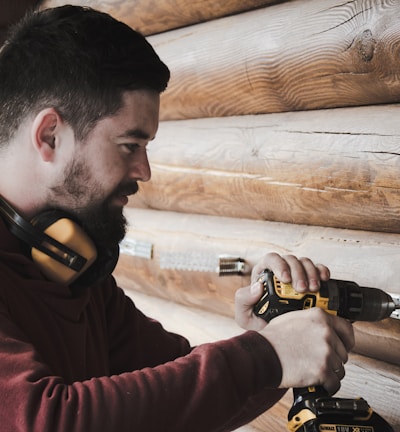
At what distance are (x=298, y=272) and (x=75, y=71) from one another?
2.43ft

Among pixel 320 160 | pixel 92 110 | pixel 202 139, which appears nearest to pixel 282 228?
pixel 320 160

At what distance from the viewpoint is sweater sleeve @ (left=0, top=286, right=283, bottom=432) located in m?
1.26

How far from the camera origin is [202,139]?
271 cm

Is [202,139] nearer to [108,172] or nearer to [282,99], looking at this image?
Result: [282,99]

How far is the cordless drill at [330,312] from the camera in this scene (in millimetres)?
1432

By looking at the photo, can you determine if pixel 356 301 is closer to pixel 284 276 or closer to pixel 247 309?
pixel 284 276

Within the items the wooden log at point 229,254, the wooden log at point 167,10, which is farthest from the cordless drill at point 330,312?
the wooden log at point 167,10

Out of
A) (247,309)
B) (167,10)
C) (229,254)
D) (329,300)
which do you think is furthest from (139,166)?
(167,10)

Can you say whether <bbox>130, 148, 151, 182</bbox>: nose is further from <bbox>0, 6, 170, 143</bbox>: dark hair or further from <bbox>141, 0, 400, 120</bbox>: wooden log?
A: <bbox>141, 0, 400, 120</bbox>: wooden log

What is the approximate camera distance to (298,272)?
1.58 meters

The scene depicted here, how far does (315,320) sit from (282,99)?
A: 3.41 ft

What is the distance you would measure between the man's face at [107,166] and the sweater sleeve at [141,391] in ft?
1.30

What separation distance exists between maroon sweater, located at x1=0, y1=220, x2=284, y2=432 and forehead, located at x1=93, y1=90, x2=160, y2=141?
1.19ft

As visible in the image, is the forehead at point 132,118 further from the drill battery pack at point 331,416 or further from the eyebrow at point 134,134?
the drill battery pack at point 331,416
